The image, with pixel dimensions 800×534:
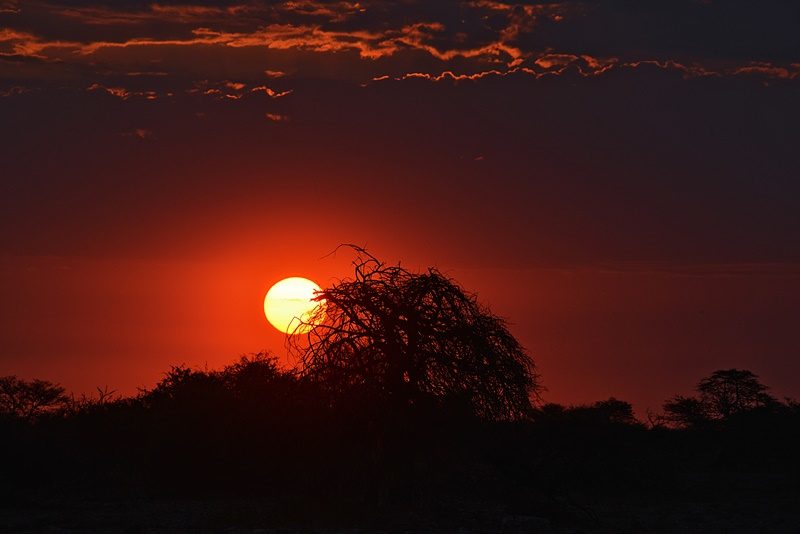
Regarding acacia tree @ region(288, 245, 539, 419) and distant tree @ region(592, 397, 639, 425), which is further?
distant tree @ region(592, 397, 639, 425)

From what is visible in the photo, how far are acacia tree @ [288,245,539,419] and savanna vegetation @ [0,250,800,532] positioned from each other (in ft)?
0.13

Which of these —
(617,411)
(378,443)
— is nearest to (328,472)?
(378,443)

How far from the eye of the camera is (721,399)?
2347 inches

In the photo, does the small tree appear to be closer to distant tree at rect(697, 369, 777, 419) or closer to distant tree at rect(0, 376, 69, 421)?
distant tree at rect(697, 369, 777, 419)

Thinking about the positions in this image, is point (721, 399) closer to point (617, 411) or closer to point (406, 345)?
point (617, 411)

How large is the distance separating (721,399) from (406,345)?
37.1m

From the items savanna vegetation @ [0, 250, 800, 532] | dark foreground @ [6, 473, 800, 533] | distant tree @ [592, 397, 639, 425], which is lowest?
dark foreground @ [6, 473, 800, 533]

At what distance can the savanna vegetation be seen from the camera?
27422 millimetres

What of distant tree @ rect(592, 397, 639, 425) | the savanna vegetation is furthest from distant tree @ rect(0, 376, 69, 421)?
distant tree @ rect(592, 397, 639, 425)

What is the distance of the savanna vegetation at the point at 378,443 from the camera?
27.4m

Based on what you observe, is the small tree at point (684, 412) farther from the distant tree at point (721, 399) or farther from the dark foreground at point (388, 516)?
the dark foreground at point (388, 516)

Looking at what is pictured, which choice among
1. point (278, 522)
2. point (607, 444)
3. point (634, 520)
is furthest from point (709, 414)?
point (278, 522)

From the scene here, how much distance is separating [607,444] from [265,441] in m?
11.7

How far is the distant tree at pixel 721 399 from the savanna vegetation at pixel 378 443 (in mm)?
18392
